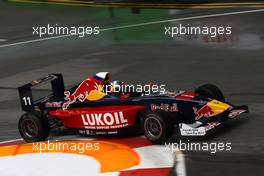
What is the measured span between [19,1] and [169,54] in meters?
13.1

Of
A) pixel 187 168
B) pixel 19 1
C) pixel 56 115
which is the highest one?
pixel 19 1

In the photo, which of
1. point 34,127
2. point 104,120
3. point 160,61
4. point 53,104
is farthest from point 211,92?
point 160,61

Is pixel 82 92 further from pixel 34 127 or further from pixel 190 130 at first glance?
pixel 190 130

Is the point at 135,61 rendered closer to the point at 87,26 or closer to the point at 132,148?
the point at 87,26

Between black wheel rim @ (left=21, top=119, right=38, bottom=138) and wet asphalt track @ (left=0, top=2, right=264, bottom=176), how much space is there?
593 millimetres

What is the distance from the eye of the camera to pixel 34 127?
11391 millimetres

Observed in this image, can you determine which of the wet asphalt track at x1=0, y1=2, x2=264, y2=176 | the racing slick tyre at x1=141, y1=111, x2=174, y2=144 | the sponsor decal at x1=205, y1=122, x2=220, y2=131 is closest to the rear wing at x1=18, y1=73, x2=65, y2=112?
the wet asphalt track at x1=0, y1=2, x2=264, y2=176

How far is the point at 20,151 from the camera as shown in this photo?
1083 cm

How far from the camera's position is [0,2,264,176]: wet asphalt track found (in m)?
10.3

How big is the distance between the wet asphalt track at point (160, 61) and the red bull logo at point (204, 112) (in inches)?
16.0

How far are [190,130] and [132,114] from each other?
1171 millimetres

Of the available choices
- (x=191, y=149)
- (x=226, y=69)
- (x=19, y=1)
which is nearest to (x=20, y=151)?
(x=191, y=149)

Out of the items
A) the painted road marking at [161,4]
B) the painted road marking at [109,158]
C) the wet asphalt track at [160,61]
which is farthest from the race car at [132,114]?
the painted road marking at [161,4]

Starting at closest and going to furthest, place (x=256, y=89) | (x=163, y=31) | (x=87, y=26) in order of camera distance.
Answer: (x=256, y=89) → (x=163, y=31) → (x=87, y=26)
